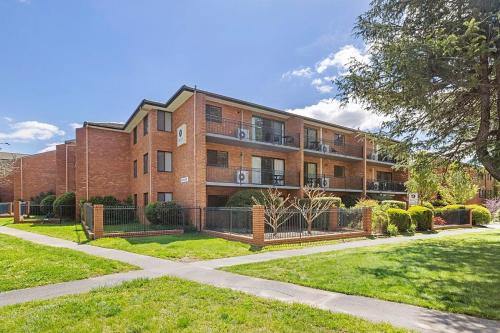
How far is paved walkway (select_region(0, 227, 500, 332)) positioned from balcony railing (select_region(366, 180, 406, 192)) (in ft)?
76.5

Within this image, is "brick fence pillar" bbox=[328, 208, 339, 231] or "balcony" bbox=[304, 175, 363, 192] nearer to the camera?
"brick fence pillar" bbox=[328, 208, 339, 231]

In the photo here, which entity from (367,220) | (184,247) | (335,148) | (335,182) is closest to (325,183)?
(335,182)

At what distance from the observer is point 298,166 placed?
23172 mm

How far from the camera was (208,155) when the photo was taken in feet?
67.4

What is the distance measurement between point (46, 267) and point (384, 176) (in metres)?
31.7

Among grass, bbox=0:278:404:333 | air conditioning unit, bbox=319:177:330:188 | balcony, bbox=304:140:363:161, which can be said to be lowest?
grass, bbox=0:278:404:333

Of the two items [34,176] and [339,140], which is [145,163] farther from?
[34,176]

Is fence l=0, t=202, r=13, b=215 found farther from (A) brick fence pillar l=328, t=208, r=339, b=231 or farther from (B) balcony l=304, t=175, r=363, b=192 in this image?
(A) brick fence pillar l=328, t=208, r=339, b=231

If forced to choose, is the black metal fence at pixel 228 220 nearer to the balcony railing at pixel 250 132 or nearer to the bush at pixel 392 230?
the balcony railing at pixel 250 132

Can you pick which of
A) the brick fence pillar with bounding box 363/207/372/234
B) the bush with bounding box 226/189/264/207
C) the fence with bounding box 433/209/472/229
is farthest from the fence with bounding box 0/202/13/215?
the fence with bounding box 433/209/472/229

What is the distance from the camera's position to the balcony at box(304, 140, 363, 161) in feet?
83.3

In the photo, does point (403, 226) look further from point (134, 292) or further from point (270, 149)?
point (134, 292)

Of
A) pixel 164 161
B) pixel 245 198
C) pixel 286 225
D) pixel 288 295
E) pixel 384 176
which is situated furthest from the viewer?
pixel 384 176

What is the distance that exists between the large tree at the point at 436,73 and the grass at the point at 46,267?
27.2 feet
